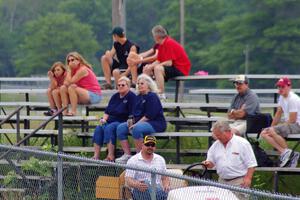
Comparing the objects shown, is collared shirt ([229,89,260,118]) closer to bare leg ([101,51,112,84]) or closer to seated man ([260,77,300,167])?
seated man ([260,77,300,167])

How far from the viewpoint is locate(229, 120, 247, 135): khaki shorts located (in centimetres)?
1353

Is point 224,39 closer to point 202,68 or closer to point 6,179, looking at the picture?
point 202,68

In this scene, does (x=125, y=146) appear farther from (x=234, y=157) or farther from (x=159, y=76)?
(x=234, y=157)

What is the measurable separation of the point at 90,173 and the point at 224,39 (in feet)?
209

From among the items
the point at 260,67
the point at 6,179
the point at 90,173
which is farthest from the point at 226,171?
the point at 260,67

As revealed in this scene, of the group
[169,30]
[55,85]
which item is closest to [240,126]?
[55,85]

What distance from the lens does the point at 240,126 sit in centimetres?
1357

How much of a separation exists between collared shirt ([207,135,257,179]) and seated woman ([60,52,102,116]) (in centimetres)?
373

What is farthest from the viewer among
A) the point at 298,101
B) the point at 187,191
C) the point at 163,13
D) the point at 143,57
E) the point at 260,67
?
the point at 163,13

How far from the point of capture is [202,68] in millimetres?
76438

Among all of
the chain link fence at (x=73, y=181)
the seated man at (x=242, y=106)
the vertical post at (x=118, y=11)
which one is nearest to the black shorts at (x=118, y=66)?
the vertical post at (x=118, y=11)

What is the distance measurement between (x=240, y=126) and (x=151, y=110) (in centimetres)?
126

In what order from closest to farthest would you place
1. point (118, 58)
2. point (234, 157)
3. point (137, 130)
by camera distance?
point (234, 157), point (137, 130), point (118, 58)

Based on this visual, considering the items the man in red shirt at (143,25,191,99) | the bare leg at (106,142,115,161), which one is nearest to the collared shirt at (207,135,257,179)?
the bare leg at (106,142,115,161)
